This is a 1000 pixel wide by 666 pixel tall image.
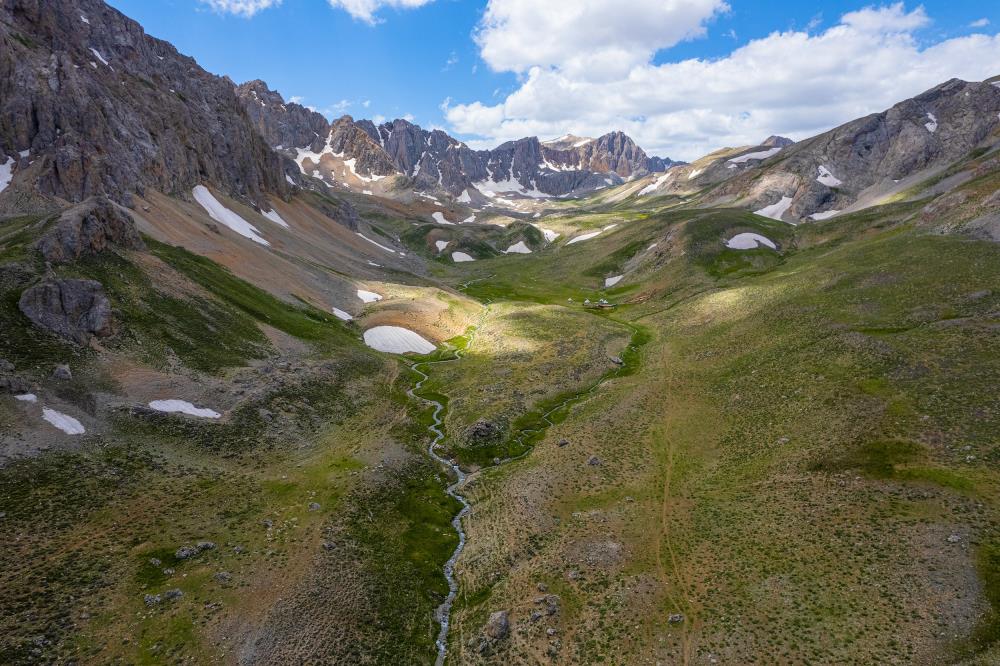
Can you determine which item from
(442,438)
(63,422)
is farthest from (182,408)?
(442,438)

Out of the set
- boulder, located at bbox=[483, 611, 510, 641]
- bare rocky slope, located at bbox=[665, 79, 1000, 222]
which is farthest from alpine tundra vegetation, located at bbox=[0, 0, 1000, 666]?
bare rocky slope, located at bbox=[665, 79, 1000, 222]

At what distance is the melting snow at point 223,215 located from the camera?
108750 mm

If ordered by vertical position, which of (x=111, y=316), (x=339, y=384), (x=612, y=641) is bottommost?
(x=612, y=641)

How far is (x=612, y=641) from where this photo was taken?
2755 centimetres

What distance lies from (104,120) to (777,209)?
169050mm

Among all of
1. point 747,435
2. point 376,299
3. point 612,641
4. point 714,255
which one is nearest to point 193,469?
point 612,641

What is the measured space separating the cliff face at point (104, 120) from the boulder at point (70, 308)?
43.1 m

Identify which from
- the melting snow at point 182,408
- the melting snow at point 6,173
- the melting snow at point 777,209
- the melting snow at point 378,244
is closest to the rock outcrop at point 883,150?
the melting snow at point 777,209

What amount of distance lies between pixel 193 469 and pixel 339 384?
22.8 m

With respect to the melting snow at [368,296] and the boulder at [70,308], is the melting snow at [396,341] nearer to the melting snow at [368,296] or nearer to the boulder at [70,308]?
the melting snow at [368,296]

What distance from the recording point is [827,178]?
156625 mm

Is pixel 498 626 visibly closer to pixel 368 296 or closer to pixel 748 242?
pixel 368 296

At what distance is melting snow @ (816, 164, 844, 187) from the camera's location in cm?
15350

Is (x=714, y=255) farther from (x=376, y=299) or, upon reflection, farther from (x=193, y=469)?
(x=193, y=469)
